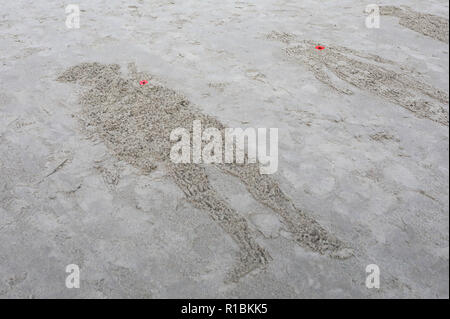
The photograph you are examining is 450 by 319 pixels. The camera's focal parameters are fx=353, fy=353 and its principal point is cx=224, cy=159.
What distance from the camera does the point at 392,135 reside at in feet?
6.56

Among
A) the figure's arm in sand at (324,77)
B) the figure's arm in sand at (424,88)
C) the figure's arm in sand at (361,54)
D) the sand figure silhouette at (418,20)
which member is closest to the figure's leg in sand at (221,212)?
the figure's arm in sand at (324,77)

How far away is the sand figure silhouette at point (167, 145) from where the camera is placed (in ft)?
4.87

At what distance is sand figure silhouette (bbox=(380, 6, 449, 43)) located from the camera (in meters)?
2.93

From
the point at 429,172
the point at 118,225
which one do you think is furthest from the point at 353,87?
the point at 118,225

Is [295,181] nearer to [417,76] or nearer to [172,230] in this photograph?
[172,230]

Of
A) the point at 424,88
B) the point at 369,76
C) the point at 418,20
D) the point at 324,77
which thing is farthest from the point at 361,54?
the point at 418,20

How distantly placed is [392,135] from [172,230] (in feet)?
4.40

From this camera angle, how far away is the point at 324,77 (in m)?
2.54

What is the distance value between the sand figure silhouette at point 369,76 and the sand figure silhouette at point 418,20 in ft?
1.88

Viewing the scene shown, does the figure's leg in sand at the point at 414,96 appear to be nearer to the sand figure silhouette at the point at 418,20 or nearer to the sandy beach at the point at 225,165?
the sandy beach at the point at 225,165

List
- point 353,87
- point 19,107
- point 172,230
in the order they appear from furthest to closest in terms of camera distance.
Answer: point 353,87 → point 19,107 → point 172,230

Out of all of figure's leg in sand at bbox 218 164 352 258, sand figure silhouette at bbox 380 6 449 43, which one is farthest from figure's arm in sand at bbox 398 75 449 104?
figure's leg in sand at bbox 218 164 352 258
